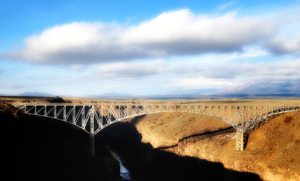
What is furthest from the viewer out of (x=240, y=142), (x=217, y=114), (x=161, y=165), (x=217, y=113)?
(x=217, y=113)

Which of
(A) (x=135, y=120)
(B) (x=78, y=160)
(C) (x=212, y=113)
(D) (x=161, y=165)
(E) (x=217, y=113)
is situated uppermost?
(C) (x=212, y=113)

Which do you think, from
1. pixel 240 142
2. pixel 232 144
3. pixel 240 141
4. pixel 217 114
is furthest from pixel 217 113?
pixel 240 142

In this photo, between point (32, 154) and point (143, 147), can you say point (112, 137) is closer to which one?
point (143, 147)

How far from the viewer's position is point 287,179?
39156 mm

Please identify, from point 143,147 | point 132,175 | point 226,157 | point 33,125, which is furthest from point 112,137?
point 226,157

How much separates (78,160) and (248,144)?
3999 centimetres

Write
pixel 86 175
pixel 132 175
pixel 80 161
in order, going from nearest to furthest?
pixel 86 175 → pixel 80 161 → pixel 132 175

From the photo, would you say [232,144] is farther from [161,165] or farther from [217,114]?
[161,165]

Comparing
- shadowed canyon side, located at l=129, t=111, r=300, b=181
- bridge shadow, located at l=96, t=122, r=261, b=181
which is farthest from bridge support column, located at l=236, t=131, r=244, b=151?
bridge shadow, located at l=96, t=122, r=261, b=181

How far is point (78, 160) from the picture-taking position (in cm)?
4922

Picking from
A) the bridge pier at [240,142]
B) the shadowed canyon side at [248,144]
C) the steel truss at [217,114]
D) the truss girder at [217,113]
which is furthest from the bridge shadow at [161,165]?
the truss girder at [217,113]

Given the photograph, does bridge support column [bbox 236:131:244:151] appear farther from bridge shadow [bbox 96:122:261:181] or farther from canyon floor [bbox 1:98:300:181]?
bridge shadow [bbox 96:122:261:181]

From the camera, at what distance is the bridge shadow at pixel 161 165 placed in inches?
2036

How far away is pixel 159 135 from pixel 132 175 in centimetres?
1703
